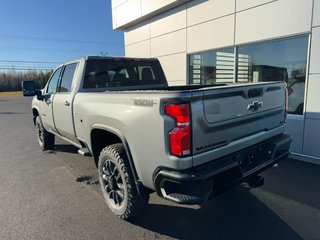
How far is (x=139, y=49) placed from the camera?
34.9 ft

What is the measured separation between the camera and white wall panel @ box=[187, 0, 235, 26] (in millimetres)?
6668

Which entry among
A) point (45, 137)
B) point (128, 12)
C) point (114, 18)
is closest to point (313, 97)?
point (45, 137)

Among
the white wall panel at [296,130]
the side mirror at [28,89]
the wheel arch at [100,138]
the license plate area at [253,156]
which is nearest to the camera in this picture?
the license plate area at [253,156]

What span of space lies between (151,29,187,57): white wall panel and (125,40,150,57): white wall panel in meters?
0.38

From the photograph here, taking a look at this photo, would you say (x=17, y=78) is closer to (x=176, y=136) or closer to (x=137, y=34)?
(x=137, y=34)

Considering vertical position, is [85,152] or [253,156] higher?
[253,156]

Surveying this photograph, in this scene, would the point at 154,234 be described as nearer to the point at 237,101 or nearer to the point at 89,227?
the point at 89,227

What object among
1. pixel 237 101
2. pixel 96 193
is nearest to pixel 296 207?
pixel 237 101

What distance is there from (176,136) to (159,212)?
62.5 inches

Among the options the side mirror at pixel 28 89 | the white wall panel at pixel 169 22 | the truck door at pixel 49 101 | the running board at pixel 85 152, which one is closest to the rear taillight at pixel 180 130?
the running board at pixel 85 152

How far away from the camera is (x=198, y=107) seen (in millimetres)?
2227

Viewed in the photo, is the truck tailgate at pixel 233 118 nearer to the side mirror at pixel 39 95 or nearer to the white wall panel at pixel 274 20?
the white wall panel at pixel 274 20

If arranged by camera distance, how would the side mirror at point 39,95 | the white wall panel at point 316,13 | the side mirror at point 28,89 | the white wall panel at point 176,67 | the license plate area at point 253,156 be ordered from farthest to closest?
the white wall panel at point 176,67
the side mirror at point 28,89
the side mirror at point 39,95
the white wall panel at point 316,13
the license plate area at point 253,156

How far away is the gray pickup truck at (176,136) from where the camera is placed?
2.21 m
